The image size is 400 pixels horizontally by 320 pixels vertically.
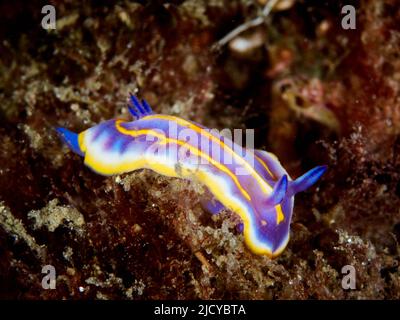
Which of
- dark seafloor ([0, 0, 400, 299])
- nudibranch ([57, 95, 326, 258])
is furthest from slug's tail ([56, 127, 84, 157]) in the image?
dark seafloor ([0, 0, 400, 299])

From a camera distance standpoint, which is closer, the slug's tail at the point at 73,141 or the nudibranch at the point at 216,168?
the nudibranch at the point at 216,168

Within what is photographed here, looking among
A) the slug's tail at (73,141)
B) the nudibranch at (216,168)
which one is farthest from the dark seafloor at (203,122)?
the slug's tail at (73,141)

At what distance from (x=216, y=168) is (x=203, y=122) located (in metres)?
1.70

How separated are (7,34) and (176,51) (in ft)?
5.60

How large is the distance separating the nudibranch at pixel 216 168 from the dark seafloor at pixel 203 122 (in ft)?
0.35

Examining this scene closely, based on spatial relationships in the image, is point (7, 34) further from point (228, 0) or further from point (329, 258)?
point (329, 258)

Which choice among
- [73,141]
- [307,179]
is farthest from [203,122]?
[307,179]

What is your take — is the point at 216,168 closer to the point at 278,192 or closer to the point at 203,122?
the point at 278,192

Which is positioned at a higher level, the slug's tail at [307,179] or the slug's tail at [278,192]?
the slug's tail at [307,179]

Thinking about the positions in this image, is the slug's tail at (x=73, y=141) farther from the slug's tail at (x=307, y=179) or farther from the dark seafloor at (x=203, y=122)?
the slug's tail at (x=307, y=179)

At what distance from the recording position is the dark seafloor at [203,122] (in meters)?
2.83

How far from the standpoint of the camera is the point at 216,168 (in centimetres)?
281

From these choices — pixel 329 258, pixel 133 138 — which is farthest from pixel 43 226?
pixel 329 258

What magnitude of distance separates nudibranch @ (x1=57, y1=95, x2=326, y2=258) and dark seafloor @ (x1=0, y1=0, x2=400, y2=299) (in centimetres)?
11
